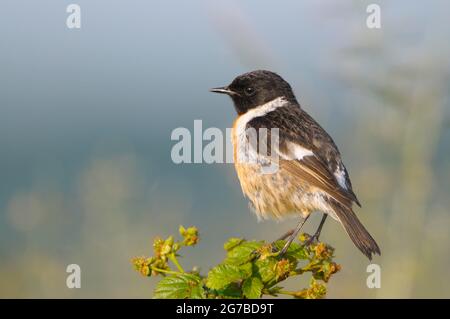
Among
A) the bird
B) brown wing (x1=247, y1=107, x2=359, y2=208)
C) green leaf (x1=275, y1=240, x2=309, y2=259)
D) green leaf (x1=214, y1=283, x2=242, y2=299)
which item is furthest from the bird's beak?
green leaf (x1=214, y1=283, x2=242, y2=299)

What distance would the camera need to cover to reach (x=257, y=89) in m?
5.40

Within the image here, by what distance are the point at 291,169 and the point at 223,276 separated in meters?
1.93

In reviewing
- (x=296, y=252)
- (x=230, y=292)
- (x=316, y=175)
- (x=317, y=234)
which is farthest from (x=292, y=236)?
(x=230, y=292)

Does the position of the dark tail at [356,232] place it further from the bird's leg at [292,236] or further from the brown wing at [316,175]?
the bird's leg at [292,236]

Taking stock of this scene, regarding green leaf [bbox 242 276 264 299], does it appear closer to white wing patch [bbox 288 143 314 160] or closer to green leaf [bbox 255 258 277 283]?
green leaf [bbox 255 258 277 283]

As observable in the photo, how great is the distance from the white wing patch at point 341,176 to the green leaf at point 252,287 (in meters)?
1.89

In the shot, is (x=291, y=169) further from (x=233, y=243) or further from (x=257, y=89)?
(x=233, y=243)

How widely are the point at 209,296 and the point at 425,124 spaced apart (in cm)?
149

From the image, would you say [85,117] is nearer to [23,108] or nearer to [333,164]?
[23,108]

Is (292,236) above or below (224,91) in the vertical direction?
below

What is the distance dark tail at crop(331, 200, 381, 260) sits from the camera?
4066mm

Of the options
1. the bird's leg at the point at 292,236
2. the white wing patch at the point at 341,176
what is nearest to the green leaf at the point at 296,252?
the bird's leg at the point at 292,236

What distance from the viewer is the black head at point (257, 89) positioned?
17.7 ft

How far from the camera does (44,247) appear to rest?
429 cm
